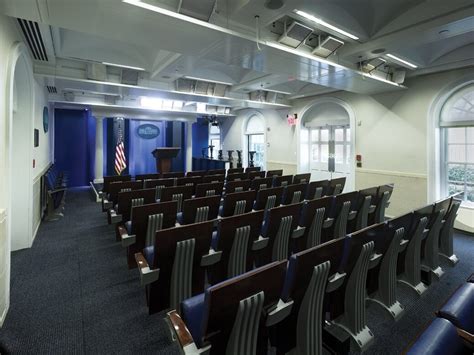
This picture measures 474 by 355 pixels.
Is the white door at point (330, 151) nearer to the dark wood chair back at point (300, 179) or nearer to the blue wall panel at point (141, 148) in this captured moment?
the dark wood chair back at point (300, 179)

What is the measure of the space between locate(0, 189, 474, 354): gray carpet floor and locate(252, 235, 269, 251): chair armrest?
1.05 meters

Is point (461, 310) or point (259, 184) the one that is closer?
point (461, 310)

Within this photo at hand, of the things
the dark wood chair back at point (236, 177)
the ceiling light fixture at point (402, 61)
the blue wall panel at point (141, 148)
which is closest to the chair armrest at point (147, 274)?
the dark wood chair back at point (236, 177)

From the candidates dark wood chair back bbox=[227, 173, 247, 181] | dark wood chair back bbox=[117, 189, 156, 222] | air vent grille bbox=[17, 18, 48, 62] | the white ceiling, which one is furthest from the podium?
dark wood chair back bbox=[117, 189, 156, 222]

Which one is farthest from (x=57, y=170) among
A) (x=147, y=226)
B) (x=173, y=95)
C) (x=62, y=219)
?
(x=147, y=226)

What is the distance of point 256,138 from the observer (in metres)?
10.5

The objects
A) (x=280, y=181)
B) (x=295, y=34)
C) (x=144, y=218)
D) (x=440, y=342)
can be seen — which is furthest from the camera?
(x=280, y=181)

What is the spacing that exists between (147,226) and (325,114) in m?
6.47

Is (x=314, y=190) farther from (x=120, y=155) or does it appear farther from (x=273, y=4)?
(x=120, y=155)

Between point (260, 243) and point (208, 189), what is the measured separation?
1.98 m

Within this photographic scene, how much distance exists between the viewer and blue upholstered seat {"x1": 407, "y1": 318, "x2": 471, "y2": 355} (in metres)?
0.91

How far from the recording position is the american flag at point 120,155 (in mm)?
9734

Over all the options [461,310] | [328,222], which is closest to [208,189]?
[328,222]

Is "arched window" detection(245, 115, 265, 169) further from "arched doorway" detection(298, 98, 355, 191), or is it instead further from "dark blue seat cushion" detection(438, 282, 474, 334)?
"dark blue seat cushion" detection(438, 282, 474, 334)
